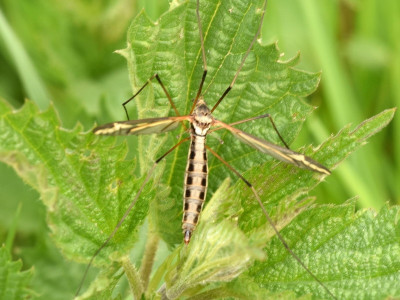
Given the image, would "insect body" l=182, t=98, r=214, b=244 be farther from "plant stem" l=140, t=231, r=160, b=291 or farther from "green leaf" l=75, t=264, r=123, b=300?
"green leaf" l=75, t=264, r=123, b=300

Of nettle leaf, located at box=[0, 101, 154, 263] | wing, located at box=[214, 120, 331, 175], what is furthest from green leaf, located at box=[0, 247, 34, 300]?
wing, located at box=[214, 120, 331, 175]

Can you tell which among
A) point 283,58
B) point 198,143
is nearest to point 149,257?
point 198,143

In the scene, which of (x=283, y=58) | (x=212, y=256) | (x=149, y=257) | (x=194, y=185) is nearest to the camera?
(x=212, y=256)

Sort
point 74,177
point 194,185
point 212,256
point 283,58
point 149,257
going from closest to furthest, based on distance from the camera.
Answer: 1. point 212,256
2. point 74,177
3. point 194,185
4. point 149,257
5. point 283,58

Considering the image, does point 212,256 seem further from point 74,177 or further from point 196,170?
point 196,170

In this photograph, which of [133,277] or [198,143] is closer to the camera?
[133,277]

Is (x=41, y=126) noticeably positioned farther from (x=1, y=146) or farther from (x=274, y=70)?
(x=274, y=70)
